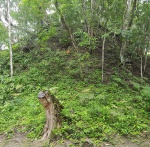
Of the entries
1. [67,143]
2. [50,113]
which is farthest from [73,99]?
[67,143]

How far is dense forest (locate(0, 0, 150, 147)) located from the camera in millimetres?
5848

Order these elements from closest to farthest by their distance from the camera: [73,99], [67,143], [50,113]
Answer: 1. [67,143]
2. [50,113]
3. [73,99]

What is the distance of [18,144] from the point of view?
5.34 metres

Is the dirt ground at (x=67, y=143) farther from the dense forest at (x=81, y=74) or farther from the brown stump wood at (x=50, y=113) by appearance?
the brown stump wood at (x=50, y=113)

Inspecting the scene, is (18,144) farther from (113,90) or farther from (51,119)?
(113,90)

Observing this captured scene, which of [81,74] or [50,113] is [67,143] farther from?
[81,74]

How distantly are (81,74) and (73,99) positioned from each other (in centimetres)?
263

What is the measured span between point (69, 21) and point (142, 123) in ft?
26.5

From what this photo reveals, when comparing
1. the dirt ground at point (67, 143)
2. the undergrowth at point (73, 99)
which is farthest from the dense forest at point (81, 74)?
the dirt ground at point (67, 143)

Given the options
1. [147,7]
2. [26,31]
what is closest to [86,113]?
[147,7]

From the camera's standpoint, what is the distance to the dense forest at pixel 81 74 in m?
Answer: 5.85

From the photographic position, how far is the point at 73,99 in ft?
26.0

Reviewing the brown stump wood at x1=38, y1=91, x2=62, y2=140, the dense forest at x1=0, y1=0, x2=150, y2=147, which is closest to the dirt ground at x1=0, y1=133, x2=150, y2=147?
the dense forest at x1=0, y1=0, x2=150, y2=147

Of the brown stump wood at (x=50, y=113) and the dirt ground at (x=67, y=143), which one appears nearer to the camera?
the dirt ground at (x=67, y=143)
